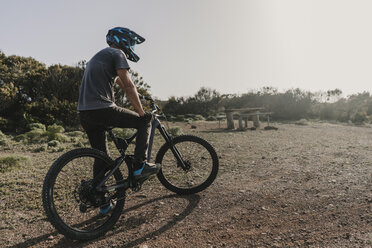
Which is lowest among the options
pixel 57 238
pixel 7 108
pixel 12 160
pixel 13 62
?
pixel 57 238

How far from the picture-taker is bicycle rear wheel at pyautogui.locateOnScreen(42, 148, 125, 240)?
263cm

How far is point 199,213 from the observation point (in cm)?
337

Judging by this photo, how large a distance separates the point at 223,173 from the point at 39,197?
10.2ft

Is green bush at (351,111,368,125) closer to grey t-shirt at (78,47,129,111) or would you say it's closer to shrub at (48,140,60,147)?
shrub at (48,140,60,147)

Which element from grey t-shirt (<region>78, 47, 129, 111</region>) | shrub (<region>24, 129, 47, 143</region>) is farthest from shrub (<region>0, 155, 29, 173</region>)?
grey t-shirt (<region>78, 47, 129, 111</region>)

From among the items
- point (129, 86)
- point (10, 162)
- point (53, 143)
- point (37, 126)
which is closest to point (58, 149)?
point (53, 143)

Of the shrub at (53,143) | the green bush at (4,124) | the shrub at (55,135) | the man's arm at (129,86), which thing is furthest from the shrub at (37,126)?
the man's arm at (129,86)

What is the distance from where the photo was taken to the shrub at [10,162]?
5341 millimetres

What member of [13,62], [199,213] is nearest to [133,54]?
[199,213]

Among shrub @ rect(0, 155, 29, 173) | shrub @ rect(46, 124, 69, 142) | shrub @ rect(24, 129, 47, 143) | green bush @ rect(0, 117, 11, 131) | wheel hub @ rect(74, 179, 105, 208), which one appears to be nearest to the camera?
wheel hub @ rect(74, 179, 105, 208)

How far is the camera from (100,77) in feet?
9.88

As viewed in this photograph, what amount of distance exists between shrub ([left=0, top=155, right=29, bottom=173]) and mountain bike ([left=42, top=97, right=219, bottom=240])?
269 centimetres

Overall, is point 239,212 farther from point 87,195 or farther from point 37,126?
point 37,126

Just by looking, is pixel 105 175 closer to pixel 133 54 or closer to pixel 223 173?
pixel 133 54
